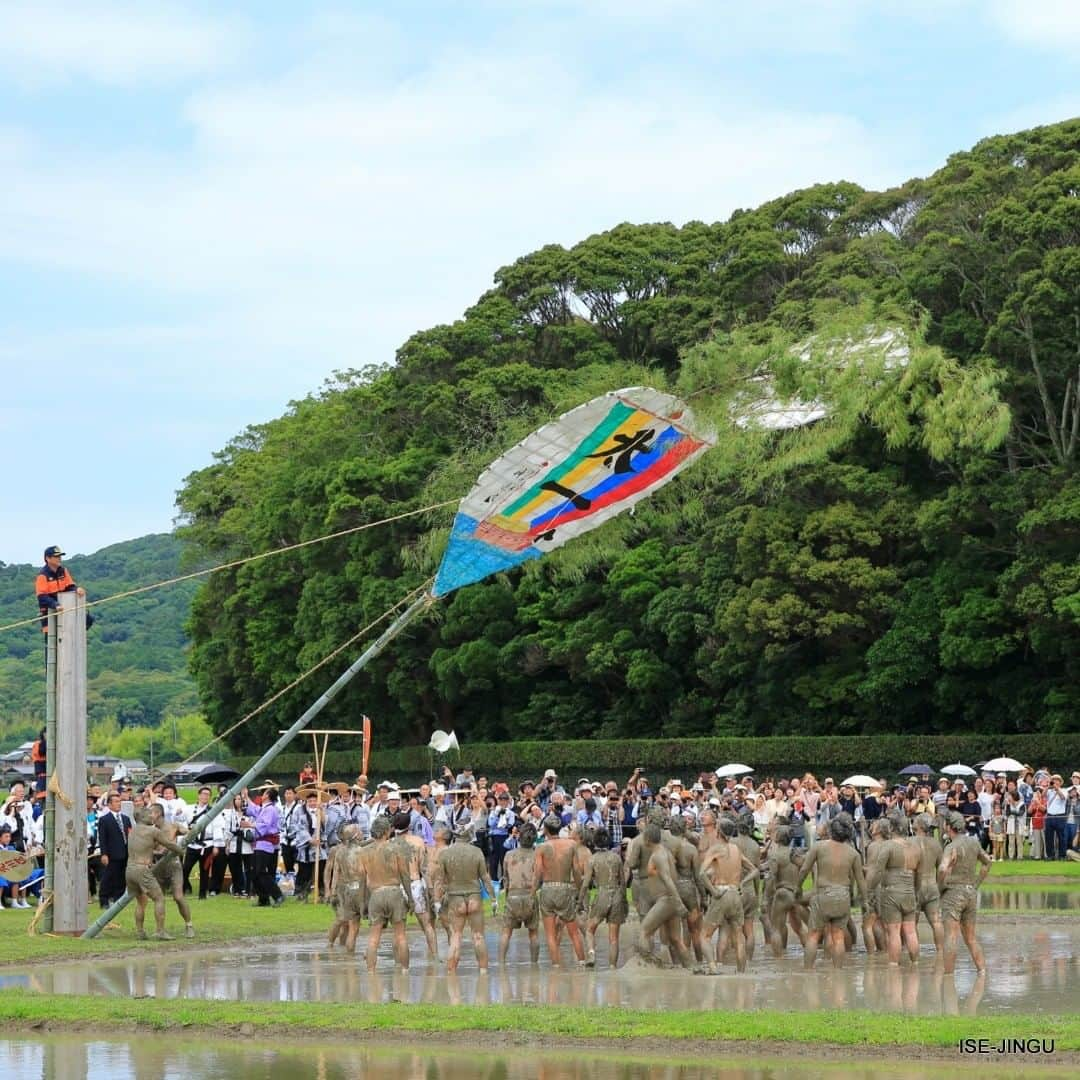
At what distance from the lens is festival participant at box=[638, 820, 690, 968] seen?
1762cm

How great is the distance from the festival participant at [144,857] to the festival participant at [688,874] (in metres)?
6.04

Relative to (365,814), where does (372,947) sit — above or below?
below

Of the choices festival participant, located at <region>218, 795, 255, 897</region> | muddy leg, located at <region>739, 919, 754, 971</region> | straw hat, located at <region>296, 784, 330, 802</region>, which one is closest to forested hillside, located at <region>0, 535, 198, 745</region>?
straw hat, located at <region>296, 784, 330, 802</region>

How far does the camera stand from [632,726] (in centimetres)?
5278

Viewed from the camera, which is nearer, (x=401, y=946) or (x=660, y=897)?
(x=660, y=897)

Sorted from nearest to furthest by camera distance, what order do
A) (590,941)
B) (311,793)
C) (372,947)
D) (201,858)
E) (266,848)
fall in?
(372,947)
(590,941)
(266,848)
(201,858)
(311,793)

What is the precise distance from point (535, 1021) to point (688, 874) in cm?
475

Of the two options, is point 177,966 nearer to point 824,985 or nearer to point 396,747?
point 824,985

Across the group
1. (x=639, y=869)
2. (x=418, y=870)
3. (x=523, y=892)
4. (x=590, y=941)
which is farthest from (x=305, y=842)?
(x=639, y=869)

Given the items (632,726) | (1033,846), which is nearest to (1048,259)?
(1033,846)

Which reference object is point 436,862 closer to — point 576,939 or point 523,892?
point 523,892

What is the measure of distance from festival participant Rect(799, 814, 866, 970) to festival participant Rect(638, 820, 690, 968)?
1357 millimetres

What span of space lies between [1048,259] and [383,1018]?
31.9 meters

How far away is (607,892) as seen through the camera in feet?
61.7
